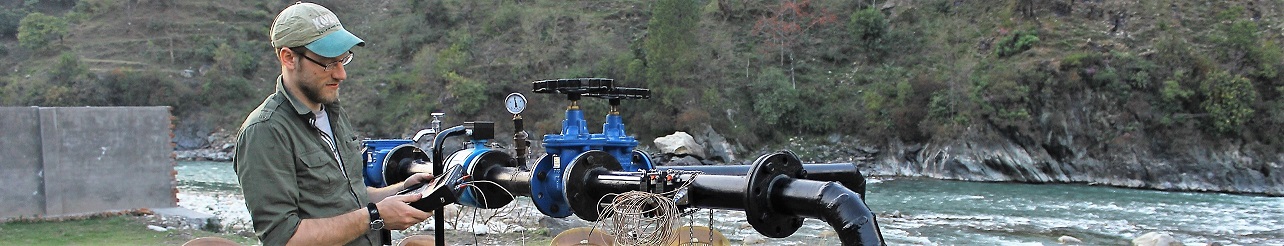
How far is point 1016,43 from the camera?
107 ft

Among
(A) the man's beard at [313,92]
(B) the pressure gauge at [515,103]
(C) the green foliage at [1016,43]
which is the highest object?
(C) the green foliage at [1016,43]

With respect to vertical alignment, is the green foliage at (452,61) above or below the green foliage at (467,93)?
above

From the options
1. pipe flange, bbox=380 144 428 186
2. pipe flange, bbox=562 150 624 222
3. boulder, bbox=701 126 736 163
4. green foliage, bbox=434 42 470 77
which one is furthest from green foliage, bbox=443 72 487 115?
pipe flange, bbox=562 150 624 222

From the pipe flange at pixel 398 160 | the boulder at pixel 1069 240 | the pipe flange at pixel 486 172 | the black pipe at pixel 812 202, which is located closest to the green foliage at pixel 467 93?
the boulder at pixel 1069 240

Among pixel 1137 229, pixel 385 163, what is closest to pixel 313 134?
pixel 385 163

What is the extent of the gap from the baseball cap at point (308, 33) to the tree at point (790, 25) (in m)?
35.4

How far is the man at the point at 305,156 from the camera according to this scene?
2221 mm

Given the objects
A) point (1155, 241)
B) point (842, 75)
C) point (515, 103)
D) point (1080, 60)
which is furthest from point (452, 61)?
point (515, 103)

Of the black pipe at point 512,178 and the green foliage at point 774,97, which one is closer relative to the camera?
the black pipe at point 512,178

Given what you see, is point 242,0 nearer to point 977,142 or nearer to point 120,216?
point 977,142

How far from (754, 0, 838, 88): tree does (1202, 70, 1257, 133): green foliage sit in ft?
47.2

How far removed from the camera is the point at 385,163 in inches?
195

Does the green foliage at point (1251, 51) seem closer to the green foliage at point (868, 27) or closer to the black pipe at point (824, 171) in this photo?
the green foliage at point (868, 27)

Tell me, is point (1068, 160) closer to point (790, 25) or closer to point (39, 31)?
point (790, 25)
